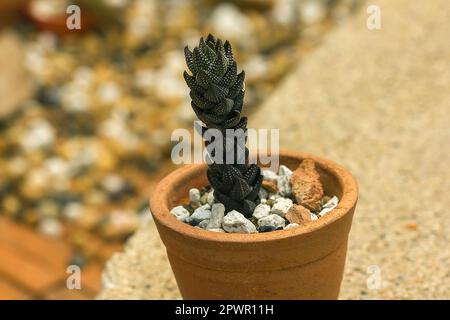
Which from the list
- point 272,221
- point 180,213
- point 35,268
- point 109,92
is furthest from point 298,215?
point 109,92

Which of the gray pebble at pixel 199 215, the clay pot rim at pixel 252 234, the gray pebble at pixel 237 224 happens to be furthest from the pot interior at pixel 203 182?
the gray pebble at pixel 237 224

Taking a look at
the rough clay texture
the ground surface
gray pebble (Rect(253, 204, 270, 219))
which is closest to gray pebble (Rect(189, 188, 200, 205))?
gray pebble (Rect(253, 204, 270, 219))

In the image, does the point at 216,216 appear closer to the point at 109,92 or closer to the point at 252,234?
the point at 252,234

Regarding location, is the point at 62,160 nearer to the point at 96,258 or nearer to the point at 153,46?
the point at 96,258

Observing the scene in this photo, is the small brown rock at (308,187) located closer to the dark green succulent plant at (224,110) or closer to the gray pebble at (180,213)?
the dark green succulent plant at (224,110)

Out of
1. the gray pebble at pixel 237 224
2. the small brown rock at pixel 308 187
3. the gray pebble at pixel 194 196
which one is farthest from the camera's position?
the gray pebble at pixel 194 196
